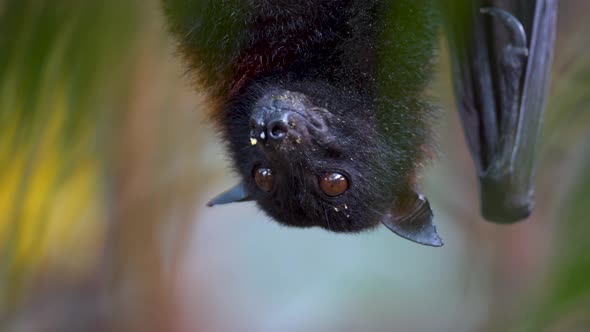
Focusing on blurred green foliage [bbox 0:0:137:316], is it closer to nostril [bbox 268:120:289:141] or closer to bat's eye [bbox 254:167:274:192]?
nostril [bbox 268:120:289:141]

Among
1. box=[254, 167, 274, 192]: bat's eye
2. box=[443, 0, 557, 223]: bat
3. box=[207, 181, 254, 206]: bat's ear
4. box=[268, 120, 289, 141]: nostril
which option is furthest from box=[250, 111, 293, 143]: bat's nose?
box=[443, 0, 557, 223]: bat

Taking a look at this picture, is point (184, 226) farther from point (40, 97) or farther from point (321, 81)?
point (40, 97)

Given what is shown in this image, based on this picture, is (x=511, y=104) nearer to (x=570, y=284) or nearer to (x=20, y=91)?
(x=570, y=284)

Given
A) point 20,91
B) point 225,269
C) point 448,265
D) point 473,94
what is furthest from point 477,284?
point 20,91

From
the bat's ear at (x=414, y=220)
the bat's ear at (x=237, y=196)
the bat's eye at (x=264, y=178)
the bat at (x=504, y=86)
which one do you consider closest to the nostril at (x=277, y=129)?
the bat's eye at (x=264, y=178)

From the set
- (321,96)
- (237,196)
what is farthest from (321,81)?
(237,196)

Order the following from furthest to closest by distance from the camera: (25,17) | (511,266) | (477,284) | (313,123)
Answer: (477,284), (511,266), (313,123), (25,17)
